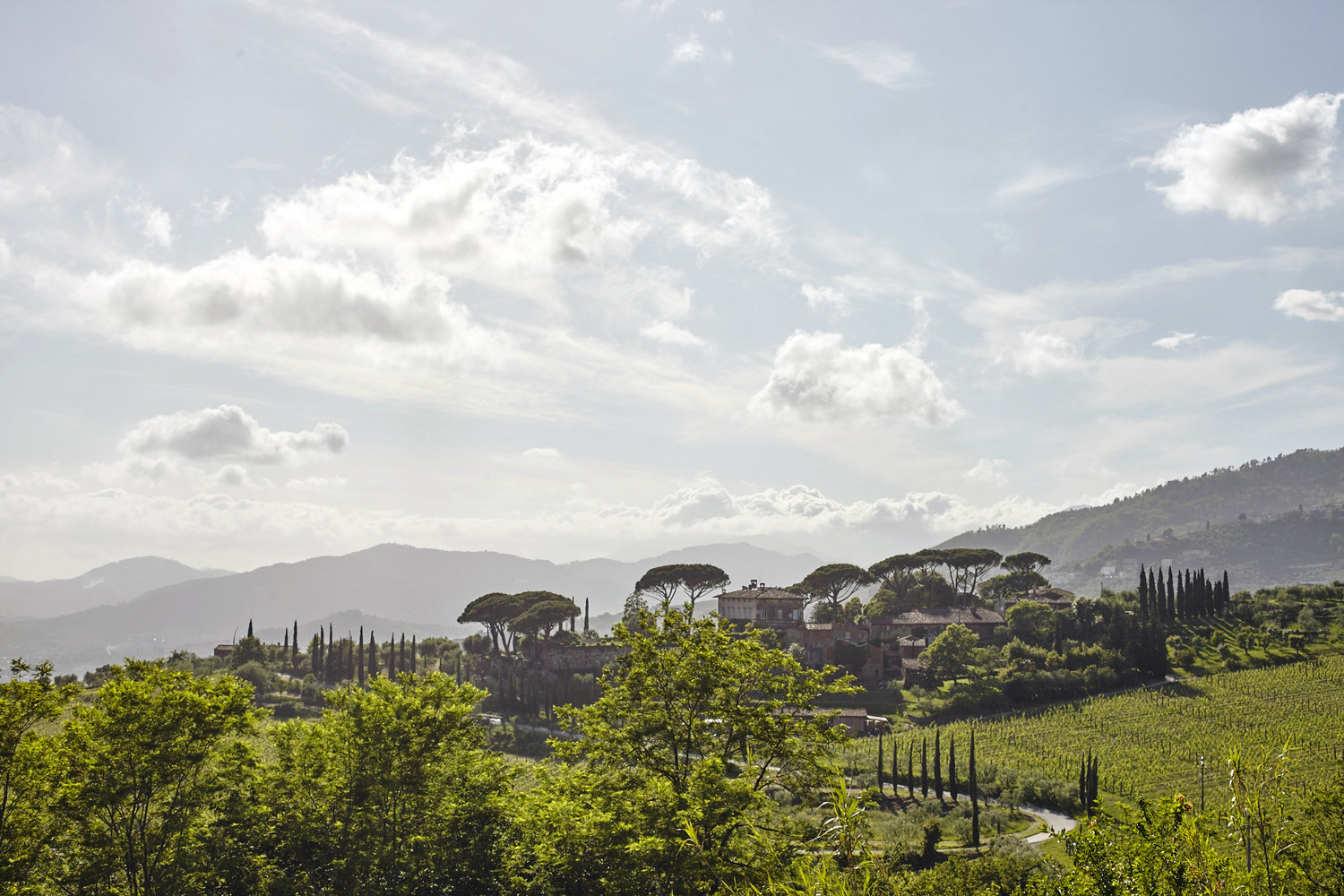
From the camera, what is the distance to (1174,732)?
63156mm

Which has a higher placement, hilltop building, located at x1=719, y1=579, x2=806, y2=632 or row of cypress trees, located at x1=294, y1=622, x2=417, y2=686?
hilltop building, located at x1=719, y1=579, x2=806, y2=632

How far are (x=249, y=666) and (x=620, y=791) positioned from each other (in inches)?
3351

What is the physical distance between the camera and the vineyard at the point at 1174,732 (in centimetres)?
5475

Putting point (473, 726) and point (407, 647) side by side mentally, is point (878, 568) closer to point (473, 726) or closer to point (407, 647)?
point (407, 647)

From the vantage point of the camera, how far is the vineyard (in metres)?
54.8

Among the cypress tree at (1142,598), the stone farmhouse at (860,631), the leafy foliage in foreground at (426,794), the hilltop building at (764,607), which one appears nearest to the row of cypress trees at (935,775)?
the leafy foliage in foreground at (426,794)

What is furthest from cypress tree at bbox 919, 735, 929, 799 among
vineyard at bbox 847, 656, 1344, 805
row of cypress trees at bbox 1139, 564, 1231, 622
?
row of cypress trees at bbox 1139, 564, 1231, 622

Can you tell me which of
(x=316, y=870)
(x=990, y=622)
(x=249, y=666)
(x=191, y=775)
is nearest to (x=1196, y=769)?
(x=990, y=622)

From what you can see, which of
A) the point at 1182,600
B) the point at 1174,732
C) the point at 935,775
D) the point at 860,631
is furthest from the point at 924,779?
the point at 1182,600

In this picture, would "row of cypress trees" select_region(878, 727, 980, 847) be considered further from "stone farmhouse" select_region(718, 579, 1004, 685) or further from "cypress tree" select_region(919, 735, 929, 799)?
"stone farmhouse" select_region(718, 579, 1004, 685)

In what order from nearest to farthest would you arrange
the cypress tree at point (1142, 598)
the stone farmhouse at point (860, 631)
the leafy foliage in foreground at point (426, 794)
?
the leafy foliage in foreground at point (426, 794)
the stone farmhouse at point (860, 631)
the cypress tree at point (1142, 598)

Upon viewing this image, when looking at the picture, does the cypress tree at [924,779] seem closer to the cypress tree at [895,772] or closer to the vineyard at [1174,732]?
the cypress tree at [895,772]

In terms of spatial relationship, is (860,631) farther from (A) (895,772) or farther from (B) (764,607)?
(A) (895,772)

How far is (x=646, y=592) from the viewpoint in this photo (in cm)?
11031
